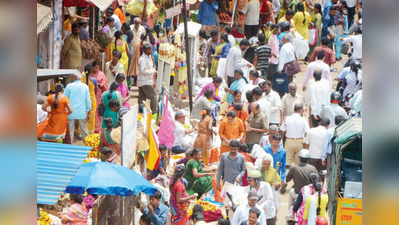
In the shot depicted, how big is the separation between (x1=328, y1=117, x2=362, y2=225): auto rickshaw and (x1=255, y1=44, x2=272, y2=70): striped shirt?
510 cm

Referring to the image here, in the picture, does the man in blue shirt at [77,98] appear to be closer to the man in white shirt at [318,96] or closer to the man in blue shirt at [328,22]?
the man in white shirt at [318,96]

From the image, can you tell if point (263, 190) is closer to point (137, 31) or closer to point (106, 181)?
point (106, 181)

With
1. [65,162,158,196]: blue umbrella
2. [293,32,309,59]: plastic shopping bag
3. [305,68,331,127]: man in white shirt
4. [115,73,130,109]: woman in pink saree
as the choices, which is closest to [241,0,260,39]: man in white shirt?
[293,32,309,59]: plastic shopping bag

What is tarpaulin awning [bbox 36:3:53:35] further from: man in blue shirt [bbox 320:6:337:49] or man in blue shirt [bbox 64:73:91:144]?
man in blue shirt [bbox 320:6:337:49]

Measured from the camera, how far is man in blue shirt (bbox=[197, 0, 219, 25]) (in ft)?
63.6

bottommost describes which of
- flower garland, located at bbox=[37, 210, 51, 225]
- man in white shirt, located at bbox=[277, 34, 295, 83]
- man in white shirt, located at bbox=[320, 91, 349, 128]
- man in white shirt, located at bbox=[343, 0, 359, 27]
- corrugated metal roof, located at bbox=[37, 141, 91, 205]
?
flower garland, located at bbox=[37, 210, 51, 225]

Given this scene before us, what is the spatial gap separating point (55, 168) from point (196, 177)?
12.3ft

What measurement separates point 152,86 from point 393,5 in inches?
504

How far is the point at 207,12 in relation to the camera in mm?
19391

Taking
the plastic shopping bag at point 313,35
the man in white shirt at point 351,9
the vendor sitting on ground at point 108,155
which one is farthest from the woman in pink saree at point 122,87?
the man in white shirt at point 351,9

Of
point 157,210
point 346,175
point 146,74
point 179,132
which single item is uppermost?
point 146,74

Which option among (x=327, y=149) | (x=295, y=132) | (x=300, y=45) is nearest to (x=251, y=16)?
(x=300, y=45)

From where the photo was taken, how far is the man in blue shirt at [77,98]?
36.1ft

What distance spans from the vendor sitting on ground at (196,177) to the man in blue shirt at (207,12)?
1056 centimetres
